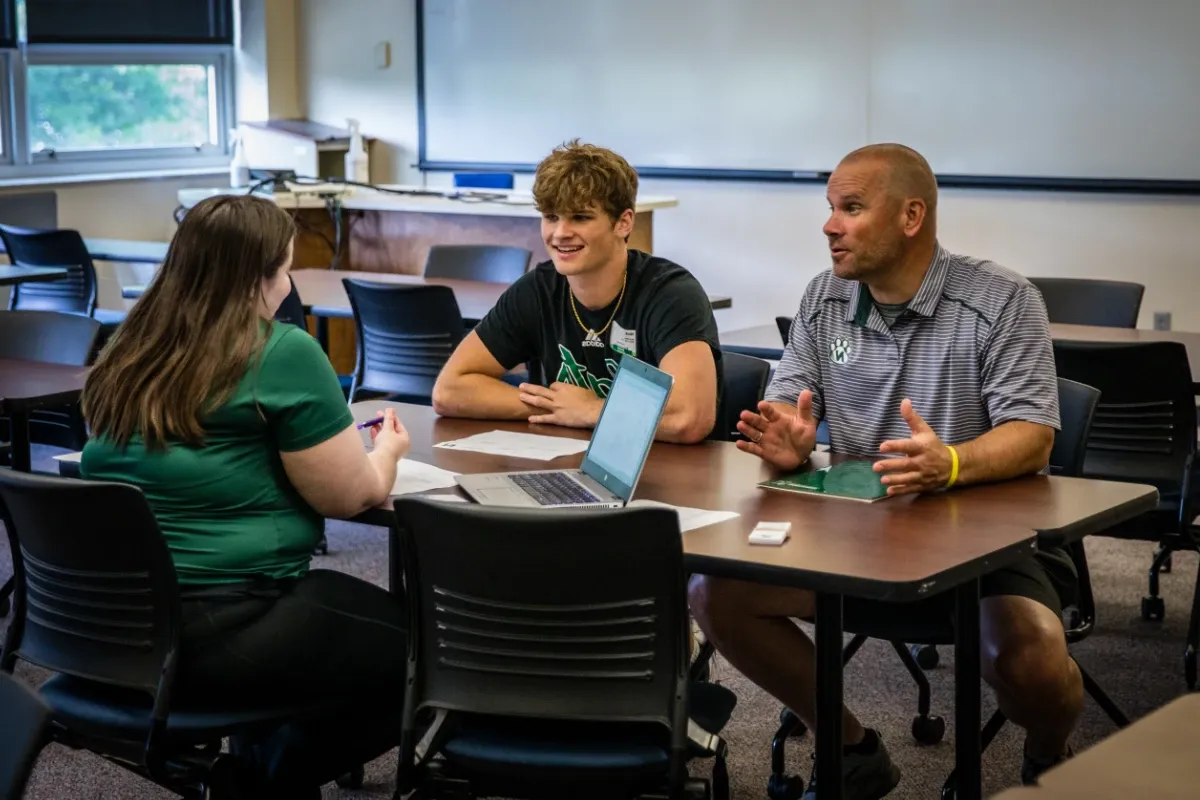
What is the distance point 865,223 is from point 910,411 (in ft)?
1.55

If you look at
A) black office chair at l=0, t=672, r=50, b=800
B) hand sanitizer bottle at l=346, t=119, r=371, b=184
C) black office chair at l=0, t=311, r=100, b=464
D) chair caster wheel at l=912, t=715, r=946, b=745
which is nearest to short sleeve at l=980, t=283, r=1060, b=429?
chair caster wheel at l=912, t=715, r=946, b=745

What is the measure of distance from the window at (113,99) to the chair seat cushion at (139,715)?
20.7 ft

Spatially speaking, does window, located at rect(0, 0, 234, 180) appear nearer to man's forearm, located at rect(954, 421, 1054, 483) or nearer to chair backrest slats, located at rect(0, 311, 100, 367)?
chair backrest slats, located at rect(0, 311, 100, 367)

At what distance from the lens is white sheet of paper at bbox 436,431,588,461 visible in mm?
2727

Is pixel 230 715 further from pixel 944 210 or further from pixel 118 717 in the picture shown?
pixel 944 210

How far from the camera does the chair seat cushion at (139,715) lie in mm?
2162

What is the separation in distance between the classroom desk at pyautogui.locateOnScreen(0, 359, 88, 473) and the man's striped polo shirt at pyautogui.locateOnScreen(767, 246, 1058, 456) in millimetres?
1651

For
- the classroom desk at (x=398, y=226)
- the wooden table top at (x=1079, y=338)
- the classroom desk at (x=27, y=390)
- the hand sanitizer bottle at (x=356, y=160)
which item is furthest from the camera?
the hand sanitizer bottle at (x=356, y=160)

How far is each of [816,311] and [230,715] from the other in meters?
1.31

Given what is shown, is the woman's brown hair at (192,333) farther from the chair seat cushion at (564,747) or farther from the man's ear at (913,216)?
the man's ear at (913,216)

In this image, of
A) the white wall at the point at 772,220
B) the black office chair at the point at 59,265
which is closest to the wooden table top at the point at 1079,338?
the white wall at the point at 772,220

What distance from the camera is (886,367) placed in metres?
2.74

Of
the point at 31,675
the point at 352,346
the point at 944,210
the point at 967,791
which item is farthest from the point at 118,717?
the point at 944,210

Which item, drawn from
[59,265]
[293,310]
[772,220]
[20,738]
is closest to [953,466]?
[20,738]
